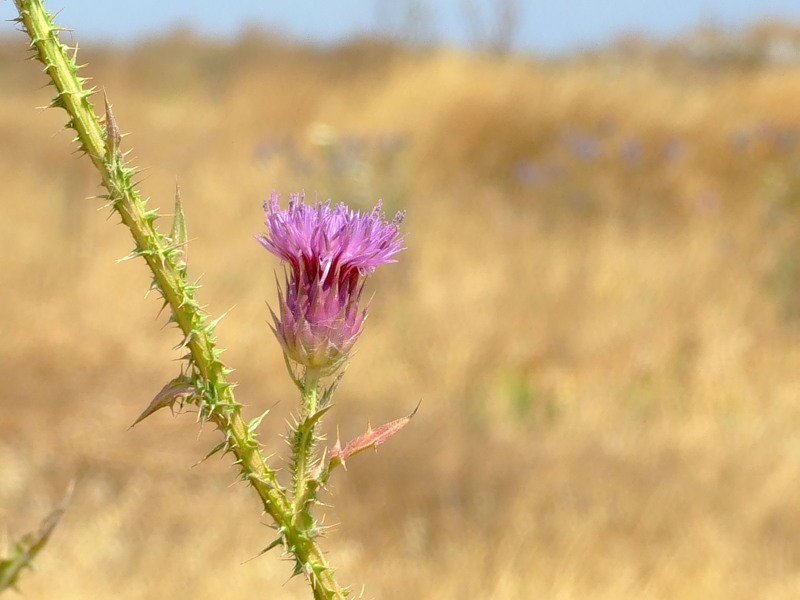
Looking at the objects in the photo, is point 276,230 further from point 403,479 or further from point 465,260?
point 465,260

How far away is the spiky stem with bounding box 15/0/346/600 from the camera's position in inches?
14.5

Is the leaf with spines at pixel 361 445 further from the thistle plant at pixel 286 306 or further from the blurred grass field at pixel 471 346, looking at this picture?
the blurred grass field at pixel 471 346

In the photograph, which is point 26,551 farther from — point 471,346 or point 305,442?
point 471,346

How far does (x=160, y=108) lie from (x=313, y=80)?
171 centimetres

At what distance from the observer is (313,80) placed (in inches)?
330

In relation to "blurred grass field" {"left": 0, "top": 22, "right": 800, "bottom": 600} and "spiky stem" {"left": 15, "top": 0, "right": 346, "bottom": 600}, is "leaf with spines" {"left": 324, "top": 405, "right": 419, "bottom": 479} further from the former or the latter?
"blurred grass field" {"left": 0, "top": 22, "right": 800, "bottom": 600}

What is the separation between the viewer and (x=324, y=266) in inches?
19.2

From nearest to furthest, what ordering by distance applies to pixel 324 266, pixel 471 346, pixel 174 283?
pixel 174 283 < pixel 324 266 < pixel 471 346

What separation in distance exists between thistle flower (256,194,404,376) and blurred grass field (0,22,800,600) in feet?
0.37

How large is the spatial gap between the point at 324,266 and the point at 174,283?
0.12 meters

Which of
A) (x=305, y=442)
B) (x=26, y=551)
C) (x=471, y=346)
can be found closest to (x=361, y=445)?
(x=305, y=442)

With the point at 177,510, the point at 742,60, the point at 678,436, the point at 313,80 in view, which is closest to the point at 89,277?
the point at 177,510

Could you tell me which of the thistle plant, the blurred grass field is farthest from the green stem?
the blurred grass field

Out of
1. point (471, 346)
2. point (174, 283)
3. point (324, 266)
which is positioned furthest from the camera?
point (471, 346)
